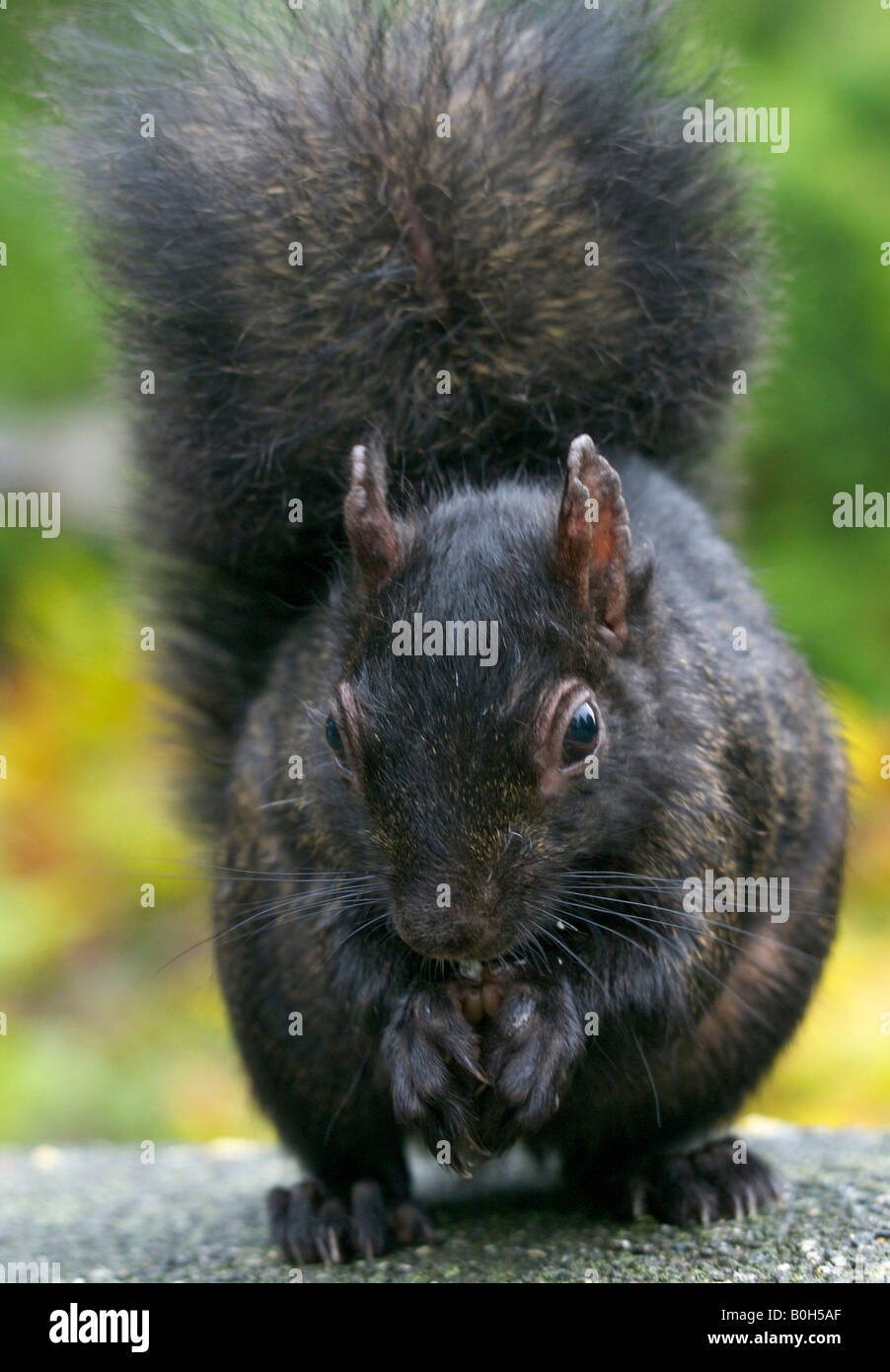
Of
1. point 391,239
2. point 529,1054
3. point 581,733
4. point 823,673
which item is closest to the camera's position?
point 581,733

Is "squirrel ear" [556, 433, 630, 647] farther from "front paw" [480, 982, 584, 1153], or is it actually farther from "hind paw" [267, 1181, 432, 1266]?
"hind paw" [267, 1181, 432, 1266]

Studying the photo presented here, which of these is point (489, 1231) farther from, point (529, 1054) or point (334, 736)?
point (334, 736)

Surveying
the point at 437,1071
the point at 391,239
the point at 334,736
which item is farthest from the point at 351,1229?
the point at 391,239

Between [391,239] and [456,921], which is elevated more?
[391,239]

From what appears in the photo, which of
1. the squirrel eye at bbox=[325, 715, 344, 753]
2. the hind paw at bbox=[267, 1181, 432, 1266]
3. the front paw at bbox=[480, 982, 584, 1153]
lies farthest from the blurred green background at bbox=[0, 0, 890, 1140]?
the squirrel eye at bbox=[325, 715, 344, 753]

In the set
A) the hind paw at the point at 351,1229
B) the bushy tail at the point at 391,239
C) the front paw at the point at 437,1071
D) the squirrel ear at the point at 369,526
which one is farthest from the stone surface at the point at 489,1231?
the bushy tail at the point at 391,239

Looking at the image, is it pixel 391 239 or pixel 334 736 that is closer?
pixel 334 736
